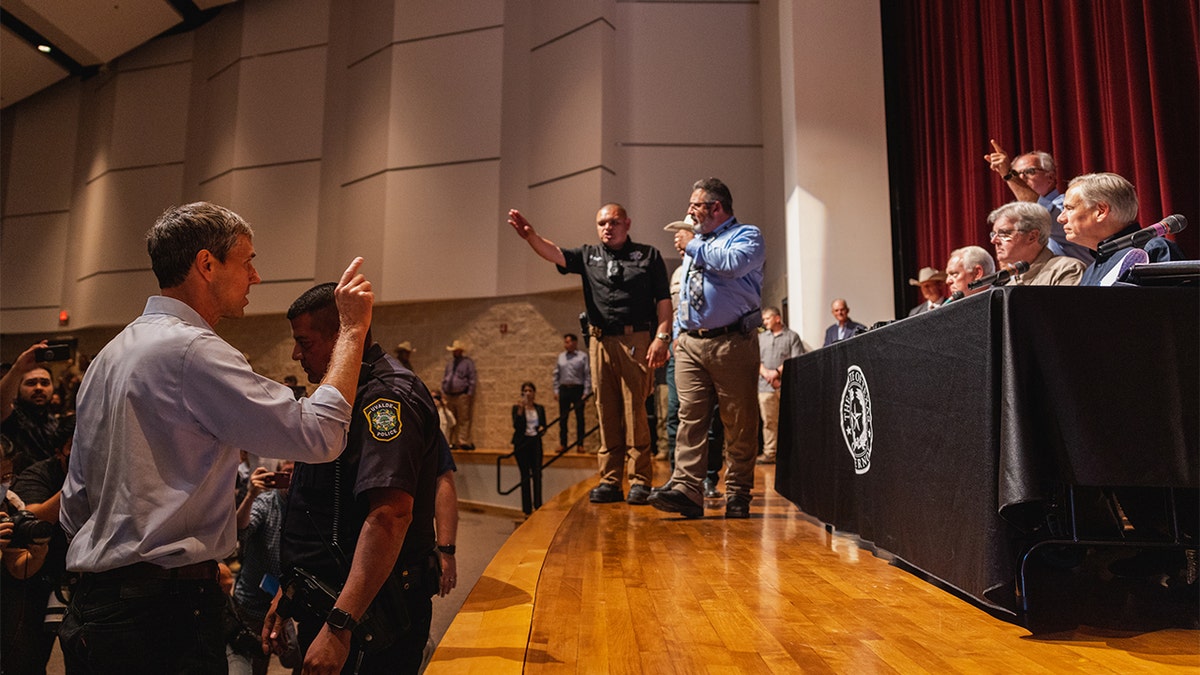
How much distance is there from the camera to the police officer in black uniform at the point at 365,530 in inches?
56.5

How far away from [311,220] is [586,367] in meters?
5.28

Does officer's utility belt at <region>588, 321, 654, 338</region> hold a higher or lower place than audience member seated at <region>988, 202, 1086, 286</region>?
lower

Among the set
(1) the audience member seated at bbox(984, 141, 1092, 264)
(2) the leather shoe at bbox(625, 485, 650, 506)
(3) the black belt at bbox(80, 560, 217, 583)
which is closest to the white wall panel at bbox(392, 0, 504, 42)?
(1) the audience member seated at bbox(984, 141, 1092, 264)

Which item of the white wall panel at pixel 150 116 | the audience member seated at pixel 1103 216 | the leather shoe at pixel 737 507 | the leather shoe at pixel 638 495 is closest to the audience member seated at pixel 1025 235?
the audience member seated at pixel 1103 216

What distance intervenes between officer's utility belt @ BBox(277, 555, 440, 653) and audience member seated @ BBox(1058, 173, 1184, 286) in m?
1.97

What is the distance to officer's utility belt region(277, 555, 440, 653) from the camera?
4.76ft

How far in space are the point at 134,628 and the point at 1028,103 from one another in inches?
208

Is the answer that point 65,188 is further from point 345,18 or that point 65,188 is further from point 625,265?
point 625,265

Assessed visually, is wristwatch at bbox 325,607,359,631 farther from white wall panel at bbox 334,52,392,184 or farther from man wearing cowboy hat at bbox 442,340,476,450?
white wall panel at bbox 334,52,392,184

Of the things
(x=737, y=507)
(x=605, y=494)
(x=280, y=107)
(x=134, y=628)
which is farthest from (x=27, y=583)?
(x=280, y=107)

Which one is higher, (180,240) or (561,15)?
(561,15)

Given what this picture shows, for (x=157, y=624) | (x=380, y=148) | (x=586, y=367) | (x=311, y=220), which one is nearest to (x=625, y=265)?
(x=157, y=624)

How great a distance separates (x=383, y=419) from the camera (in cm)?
155

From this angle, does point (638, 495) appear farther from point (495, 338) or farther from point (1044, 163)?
point (495, 338)
